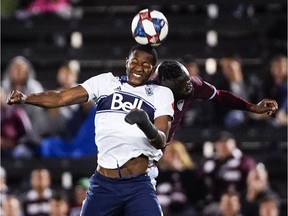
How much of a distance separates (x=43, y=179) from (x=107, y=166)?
172 inches

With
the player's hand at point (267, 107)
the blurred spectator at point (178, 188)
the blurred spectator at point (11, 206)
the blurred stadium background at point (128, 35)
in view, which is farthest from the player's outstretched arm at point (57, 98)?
the blurred stadium background at point (128, 35)

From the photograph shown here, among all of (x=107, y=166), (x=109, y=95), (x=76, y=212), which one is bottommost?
(x=76, y=212)

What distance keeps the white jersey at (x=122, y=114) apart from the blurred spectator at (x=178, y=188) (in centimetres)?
401

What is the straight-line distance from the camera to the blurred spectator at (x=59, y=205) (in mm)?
11156

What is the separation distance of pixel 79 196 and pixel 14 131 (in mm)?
1216

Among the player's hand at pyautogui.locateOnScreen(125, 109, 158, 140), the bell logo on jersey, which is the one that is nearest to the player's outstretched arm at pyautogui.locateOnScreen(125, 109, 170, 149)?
the player's hand at pyautogui.locateOnScreen(125, 109, 158, 140)

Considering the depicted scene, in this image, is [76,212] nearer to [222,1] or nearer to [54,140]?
[54,140]

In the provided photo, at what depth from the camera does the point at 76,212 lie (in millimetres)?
11250

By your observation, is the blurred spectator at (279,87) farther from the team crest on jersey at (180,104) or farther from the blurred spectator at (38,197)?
the team crest on jersey at (180,104)

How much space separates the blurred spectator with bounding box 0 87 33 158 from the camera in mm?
11938

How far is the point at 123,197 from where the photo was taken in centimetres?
719

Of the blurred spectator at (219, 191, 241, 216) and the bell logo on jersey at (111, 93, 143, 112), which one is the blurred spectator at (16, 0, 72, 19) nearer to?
the blurred spectator at (219, 191, 241, 216)

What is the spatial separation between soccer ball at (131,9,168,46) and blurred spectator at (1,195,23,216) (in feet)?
13.8

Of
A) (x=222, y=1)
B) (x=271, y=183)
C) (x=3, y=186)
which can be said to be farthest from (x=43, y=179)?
(x=222, y=1)
